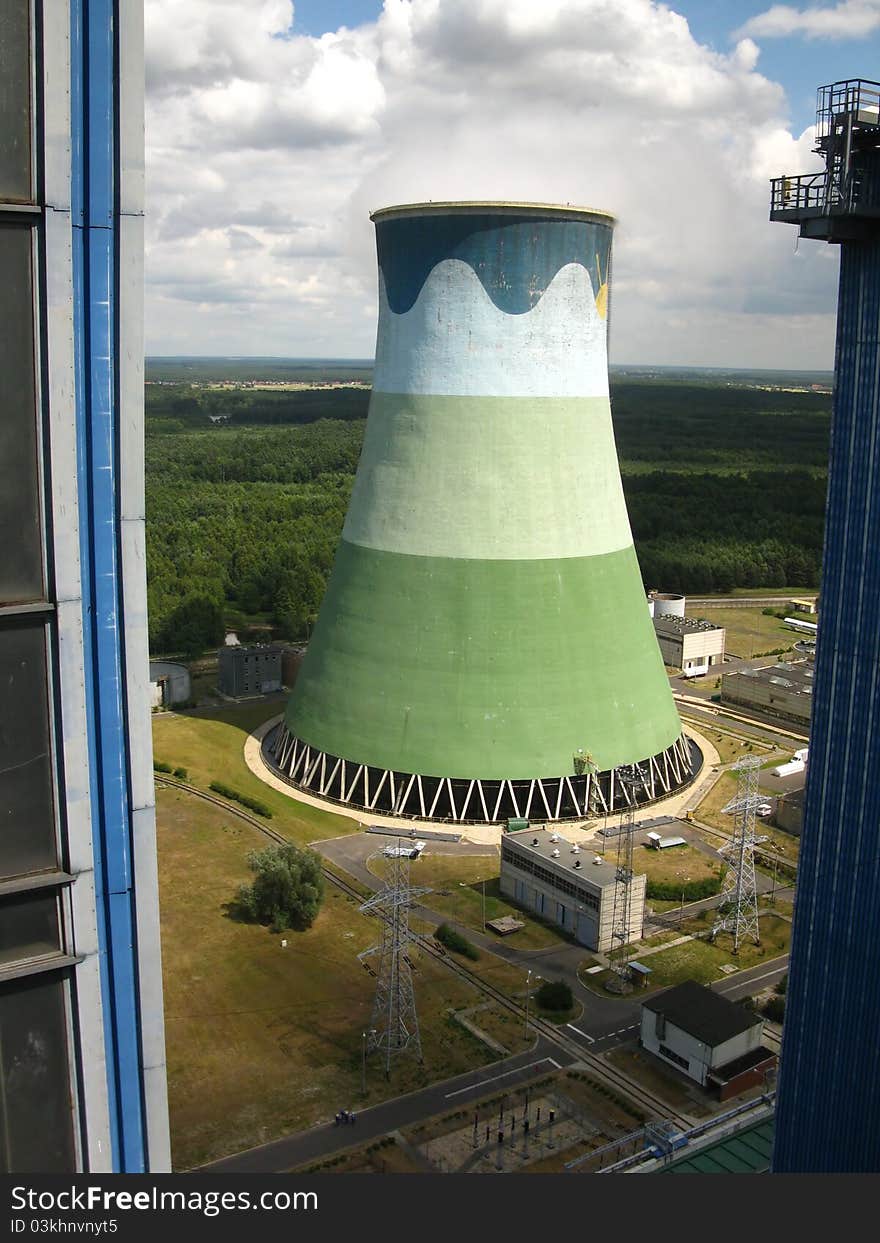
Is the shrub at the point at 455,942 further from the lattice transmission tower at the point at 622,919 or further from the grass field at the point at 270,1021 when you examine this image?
the lattice transmission tower at the point at 622,919

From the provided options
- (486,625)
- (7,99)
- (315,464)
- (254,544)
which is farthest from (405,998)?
(315,464)

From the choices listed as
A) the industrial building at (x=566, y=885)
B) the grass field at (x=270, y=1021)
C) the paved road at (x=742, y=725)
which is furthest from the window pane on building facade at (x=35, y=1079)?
the paved road at (x=742, y=725)

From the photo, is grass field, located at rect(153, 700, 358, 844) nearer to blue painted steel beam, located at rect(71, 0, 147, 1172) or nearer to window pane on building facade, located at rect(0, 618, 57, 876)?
blue painted steel beam, located at rect(71, 0, 147, 1172)

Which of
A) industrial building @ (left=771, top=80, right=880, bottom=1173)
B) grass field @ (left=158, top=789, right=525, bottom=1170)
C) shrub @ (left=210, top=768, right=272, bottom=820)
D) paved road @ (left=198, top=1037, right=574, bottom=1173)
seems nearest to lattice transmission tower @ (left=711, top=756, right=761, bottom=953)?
grass field @ (left=158, top=789, right=525, bottom=1170)

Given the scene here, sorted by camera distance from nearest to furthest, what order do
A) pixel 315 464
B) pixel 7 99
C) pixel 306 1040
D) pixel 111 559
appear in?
pixel 7 99
pixel 111 559
pixel 306 1040
pixel 315 464

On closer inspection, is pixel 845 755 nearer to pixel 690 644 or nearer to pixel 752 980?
pixel 752 980

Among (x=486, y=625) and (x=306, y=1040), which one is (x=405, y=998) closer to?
(x=306, y=1040)

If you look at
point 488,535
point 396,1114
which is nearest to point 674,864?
point 488,535

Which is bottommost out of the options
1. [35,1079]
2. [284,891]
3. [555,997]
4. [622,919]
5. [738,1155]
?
[555,997]
